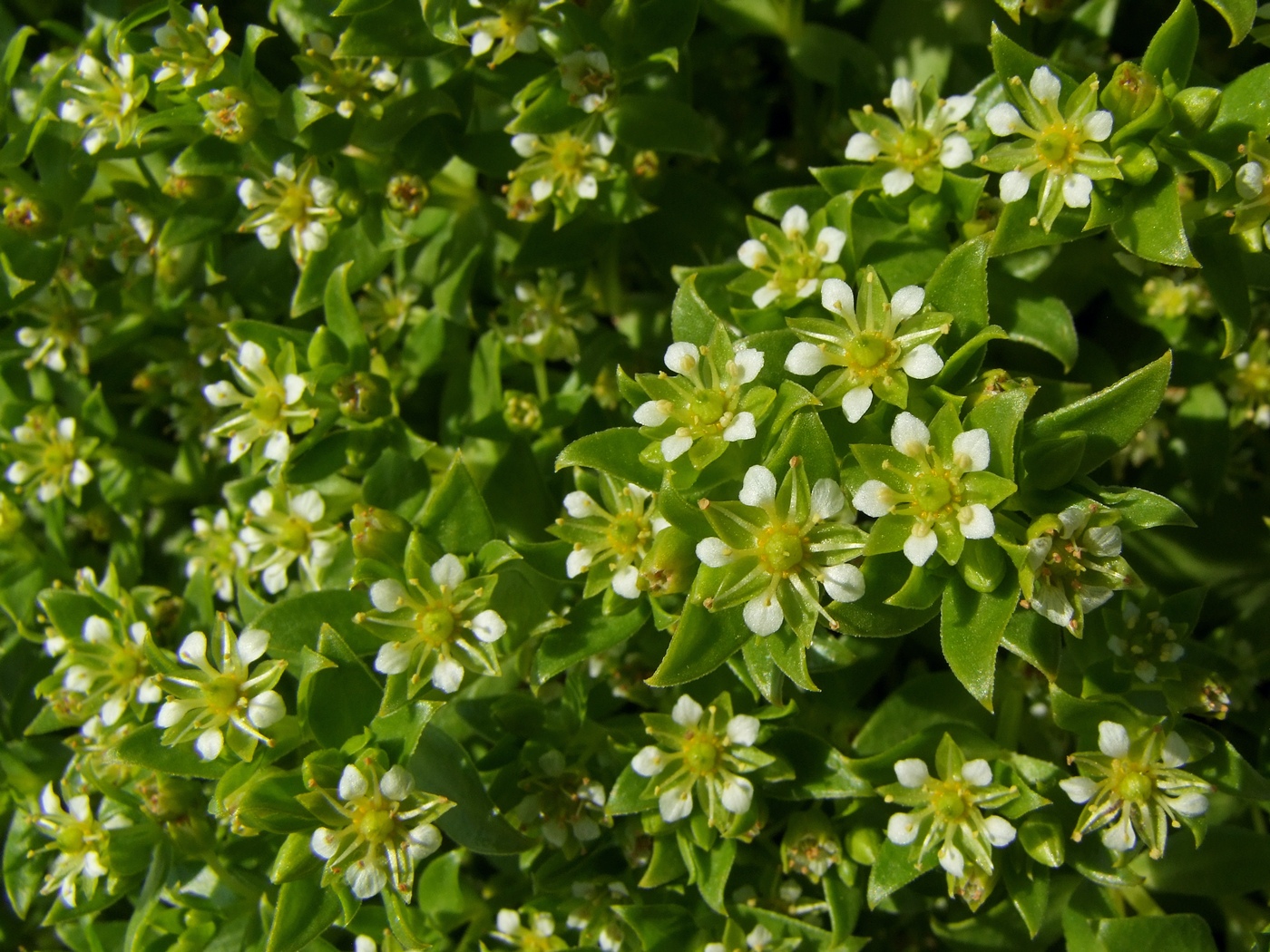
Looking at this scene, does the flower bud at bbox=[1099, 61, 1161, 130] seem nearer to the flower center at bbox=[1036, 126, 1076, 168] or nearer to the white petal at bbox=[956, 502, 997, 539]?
the flower center at bbox=[1036, 126, 1076, 168]

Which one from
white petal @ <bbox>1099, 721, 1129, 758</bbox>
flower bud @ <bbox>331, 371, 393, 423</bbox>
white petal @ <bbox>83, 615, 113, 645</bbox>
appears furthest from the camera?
white petal @ <bbox>83, 615, 113, 645</bbox>

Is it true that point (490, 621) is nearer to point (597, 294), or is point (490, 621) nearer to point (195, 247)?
point (597, 294)

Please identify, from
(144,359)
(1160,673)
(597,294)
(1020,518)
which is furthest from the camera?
(144,359)

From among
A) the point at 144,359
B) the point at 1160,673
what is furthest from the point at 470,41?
the point at 1160,673

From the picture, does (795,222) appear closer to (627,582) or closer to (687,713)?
(627,582)

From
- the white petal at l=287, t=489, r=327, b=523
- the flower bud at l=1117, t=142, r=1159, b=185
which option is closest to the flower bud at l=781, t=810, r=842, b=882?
the white petal at l=287, t=489, r=327, b=523

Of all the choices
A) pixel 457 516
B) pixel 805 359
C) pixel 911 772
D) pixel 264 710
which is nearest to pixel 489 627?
pixel 457 516

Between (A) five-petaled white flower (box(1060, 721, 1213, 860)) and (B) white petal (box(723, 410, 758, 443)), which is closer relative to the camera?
(B) white petal (box(723, 410, 758, 443))

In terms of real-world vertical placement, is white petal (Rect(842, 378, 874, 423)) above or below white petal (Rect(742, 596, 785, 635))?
above
